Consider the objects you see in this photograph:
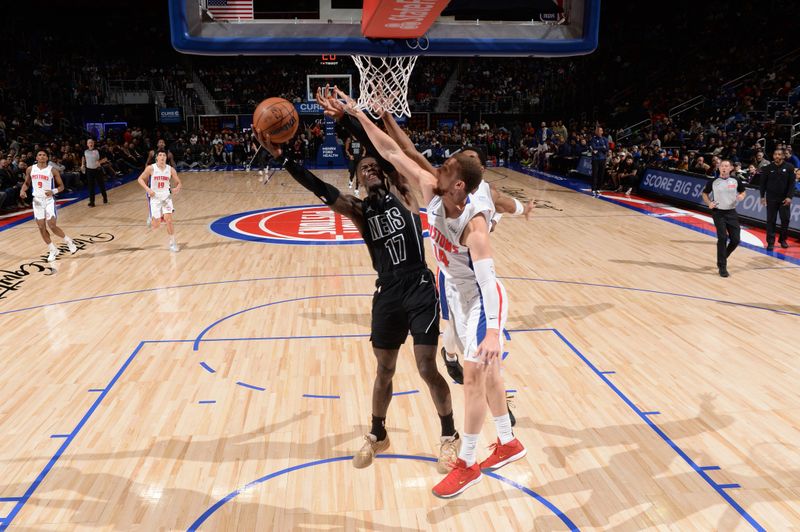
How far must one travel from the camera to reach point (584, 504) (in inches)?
154

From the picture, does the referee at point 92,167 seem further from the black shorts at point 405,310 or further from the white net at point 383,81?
the black shorts at point 405,310

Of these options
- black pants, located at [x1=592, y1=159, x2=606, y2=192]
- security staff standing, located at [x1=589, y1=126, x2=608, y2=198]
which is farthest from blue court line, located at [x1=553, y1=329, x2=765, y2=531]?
black pants, located at [x1=592, y1=159, x2=606, y2=192]

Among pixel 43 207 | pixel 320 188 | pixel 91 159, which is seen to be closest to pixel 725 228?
pixel 320 188

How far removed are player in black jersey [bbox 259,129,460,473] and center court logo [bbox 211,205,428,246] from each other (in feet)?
25.0

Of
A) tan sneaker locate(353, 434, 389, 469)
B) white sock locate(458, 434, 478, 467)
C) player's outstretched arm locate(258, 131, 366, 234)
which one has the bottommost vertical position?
tan sneaker locate(353, 434, 389, 469)

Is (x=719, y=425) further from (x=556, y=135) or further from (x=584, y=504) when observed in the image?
(x=556, y=135)

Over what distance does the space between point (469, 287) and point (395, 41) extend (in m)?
4.89

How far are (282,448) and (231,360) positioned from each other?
1871mm

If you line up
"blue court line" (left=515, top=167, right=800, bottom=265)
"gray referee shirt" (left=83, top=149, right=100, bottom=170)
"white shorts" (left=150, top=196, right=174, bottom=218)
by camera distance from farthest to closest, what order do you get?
"gray referee shirt" (left=83, top=149, right=100, bottom=170) → "white shorts" (left=150, top=196, right=174, bottom=218) → "blue court line" (left=515, top=167, right=800, bottom=265)

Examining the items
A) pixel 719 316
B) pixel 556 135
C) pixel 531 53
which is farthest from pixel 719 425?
pixel 556 135

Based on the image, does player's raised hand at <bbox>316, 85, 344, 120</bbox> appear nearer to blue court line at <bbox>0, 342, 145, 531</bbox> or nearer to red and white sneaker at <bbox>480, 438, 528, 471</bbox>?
red and white sneaker at <bbox>480, 438, 528, 471</bbox>

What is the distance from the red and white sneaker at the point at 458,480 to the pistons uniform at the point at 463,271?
69cm

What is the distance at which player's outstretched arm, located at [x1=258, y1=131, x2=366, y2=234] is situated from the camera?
12.4 feet

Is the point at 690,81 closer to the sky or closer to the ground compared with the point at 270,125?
closer to the sky
